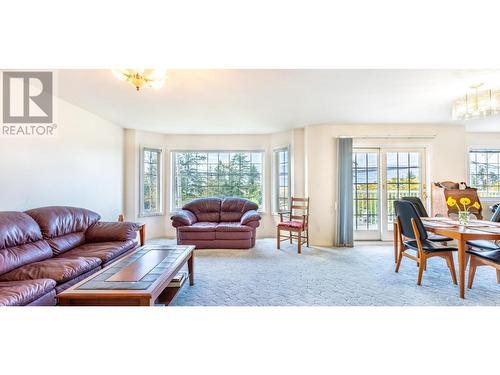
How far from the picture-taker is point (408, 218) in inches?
113

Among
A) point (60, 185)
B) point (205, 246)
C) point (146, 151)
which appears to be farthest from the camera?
point (146, 151)

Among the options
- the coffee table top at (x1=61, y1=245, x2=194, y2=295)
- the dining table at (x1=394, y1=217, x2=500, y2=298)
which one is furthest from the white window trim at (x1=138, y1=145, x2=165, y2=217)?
the dining table at (x1=394, y1=217, x2=500, y2=298)

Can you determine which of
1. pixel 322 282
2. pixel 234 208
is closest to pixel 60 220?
pixel 234 208

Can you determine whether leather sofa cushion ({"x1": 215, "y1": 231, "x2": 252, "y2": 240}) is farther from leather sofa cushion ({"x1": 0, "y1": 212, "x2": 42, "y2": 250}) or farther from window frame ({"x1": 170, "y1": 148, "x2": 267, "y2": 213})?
leather sofa cushion ({"x1": 0, "y1": 212, "x2": 42, "y2": 250})

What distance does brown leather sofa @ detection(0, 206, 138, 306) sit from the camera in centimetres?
178

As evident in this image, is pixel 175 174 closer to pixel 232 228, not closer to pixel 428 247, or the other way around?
pixel 232 228

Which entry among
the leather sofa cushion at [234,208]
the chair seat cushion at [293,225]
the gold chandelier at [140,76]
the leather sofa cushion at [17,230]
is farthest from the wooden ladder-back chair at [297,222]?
the leather sofa cushion at [17,230]

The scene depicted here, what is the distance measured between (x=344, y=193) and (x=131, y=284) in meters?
3.95

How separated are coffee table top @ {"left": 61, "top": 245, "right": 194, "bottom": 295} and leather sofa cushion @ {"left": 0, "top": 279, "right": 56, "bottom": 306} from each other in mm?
288

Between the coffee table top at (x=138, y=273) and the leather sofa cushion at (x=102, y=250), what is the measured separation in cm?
36

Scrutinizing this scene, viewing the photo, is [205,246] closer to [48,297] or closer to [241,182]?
[241,182]
